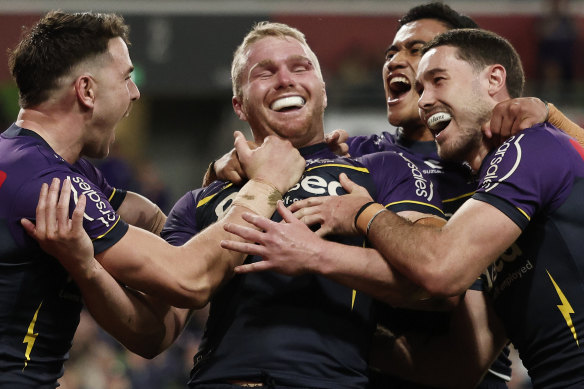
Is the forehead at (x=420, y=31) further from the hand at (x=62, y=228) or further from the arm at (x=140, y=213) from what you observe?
the hand at (x=62, y=228)

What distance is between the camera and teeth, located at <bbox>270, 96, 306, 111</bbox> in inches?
165

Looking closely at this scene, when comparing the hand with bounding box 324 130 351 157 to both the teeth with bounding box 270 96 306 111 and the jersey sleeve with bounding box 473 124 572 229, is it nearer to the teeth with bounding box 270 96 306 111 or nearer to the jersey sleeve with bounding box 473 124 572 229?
the teeth with bounding box 270 96 306 111

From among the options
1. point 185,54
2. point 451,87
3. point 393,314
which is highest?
point 451,87

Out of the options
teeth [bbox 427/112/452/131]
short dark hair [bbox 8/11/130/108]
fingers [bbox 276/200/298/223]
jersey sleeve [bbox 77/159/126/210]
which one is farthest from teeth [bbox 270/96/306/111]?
jersey sleeve [bbox 77/159/126/210]

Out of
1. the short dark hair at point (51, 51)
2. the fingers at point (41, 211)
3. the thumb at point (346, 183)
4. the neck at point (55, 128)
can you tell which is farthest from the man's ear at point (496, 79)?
the fingers at point (41, 211)

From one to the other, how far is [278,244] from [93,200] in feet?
2.72

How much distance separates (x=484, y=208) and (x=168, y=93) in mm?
12237

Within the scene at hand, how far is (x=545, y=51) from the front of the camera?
14531 millimetres

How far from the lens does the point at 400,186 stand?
390 cm

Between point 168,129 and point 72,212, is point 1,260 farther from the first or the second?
point 168,129

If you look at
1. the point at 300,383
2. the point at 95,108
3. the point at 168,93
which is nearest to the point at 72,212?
the point at 95,108

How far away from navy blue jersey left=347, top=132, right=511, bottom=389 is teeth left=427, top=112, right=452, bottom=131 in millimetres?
381

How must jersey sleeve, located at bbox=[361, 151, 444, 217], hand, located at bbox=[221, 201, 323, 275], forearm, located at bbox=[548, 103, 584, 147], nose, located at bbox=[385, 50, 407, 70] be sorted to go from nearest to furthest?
hand, located at bbox=[221, 201, 323, 275], jersey sleeve, located at bbox=[361, 151, 444, 217], forearm, located at bbox=[548, 103, 584, 147], nose, located at bbox=[385, 50, 407, 70]

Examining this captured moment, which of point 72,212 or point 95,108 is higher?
point 95,108
